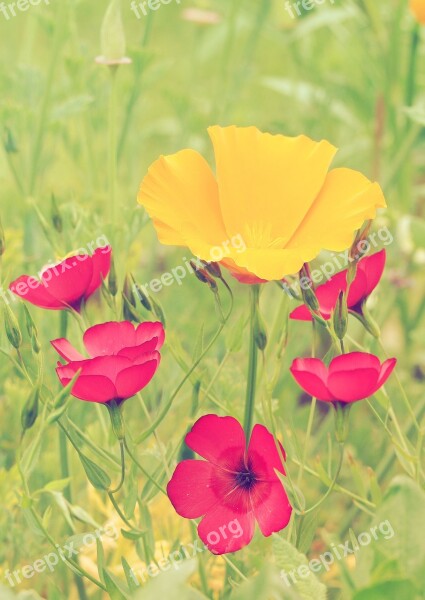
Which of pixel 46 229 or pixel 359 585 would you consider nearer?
pixel 359 585

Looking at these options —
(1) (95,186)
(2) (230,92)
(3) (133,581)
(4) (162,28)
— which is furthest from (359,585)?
(4) (162,28)

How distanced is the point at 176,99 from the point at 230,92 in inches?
5.0

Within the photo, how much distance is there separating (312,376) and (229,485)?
104mm

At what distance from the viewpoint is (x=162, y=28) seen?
7.13ft

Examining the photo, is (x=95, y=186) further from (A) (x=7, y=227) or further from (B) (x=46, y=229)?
(B) (x=46, y=229)

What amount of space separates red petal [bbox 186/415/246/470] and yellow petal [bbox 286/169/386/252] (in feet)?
0.36

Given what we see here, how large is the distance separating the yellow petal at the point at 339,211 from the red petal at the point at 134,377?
119 mm

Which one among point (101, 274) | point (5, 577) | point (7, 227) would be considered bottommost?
point (5, 577)

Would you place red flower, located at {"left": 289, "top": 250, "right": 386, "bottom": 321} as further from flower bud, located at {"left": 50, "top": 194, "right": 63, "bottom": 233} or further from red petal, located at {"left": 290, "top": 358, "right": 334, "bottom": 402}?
flower bud, located at {"left": 50, "top": 194, "right": 63, "bottom": 233}

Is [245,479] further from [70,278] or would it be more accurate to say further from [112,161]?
[112,161]

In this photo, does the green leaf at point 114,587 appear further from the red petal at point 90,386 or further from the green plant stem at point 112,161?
the green plant stem at point 112,161

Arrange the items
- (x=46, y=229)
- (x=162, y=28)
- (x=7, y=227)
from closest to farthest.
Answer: (x=46, y=229) → (x=7, y=227) → (x=162, y=28)

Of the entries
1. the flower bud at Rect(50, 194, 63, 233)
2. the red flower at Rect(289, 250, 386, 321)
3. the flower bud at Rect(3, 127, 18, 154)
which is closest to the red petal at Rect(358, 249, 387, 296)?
the red flower at Rect(289, 250, 386, 321)

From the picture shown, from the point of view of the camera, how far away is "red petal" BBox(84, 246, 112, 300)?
1.82ft
